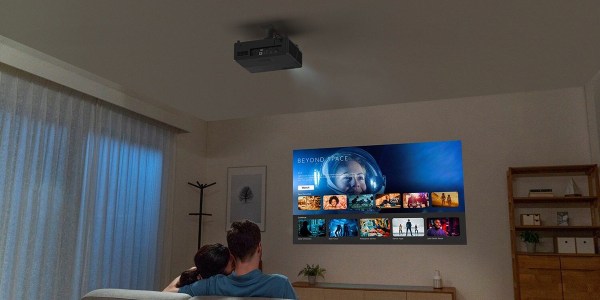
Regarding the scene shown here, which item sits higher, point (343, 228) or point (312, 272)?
point (343, 228)

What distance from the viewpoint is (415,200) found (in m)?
5.59

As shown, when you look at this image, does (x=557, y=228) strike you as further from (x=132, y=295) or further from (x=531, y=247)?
(x=132, y=295)

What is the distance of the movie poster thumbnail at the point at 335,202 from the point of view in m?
5.89

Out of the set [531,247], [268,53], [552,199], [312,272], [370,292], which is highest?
[268,53]

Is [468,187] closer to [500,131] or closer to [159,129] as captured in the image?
[500,131]

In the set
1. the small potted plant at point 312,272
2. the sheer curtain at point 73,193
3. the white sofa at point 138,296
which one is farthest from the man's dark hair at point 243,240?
the small potted plant at point 312,272

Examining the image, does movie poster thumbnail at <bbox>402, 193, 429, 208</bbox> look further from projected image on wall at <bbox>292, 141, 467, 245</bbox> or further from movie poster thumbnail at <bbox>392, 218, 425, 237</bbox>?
movie poster thumbnail at <bbox>392, 218, 425, 237</bbox>

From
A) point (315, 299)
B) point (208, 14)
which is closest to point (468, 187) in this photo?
point (315, 299)

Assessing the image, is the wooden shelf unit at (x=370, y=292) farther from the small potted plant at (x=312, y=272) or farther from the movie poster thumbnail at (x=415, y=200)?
the movie poster thumbnail at (x=415, y=200)

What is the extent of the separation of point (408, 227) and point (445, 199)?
0.53 metres

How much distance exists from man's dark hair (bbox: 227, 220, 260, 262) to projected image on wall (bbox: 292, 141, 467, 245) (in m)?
3.43

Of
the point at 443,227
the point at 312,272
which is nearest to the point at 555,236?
the point at 443,227

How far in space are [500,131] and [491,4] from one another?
9.32 ft

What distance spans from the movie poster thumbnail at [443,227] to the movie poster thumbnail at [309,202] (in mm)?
1365
